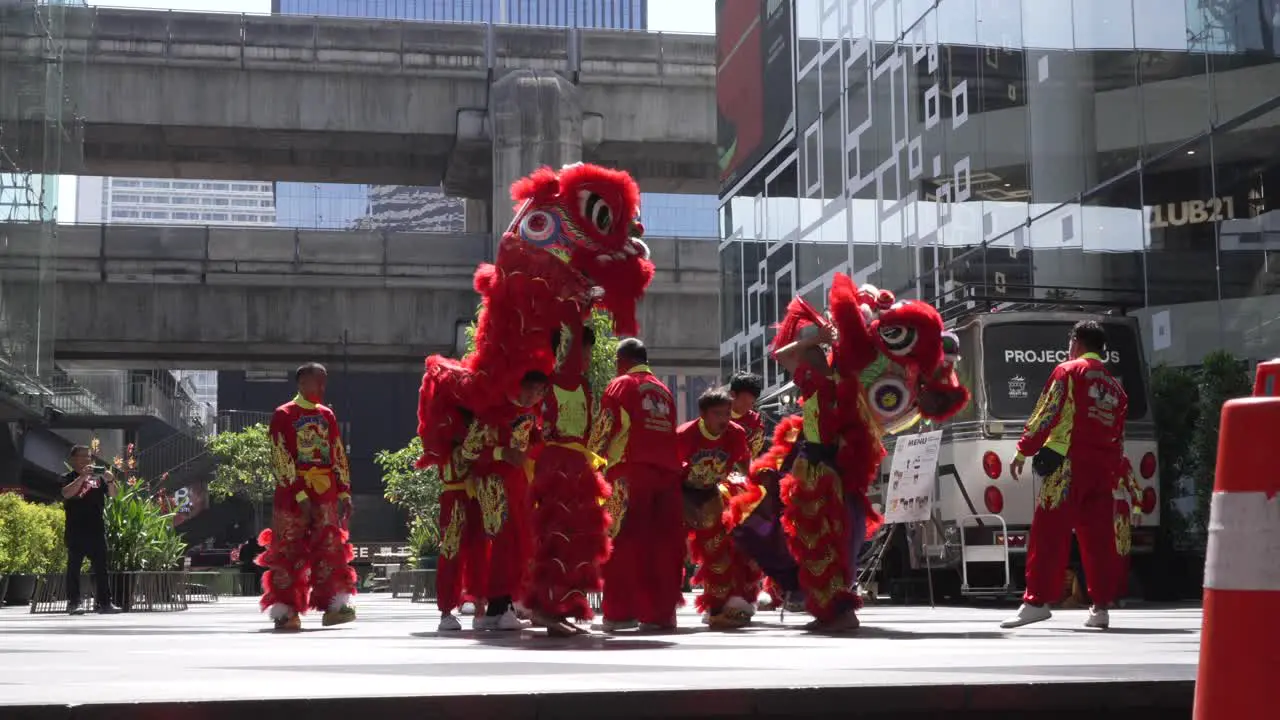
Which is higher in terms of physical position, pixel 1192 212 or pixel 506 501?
pixel 1192 212

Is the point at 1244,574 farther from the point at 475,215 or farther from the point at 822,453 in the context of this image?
the point at 475,215

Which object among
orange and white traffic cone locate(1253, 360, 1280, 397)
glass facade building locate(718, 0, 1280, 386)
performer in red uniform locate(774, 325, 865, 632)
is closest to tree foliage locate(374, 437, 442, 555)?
glass facade building locate(718, 0, 1280, 386)

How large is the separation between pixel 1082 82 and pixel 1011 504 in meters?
6.09

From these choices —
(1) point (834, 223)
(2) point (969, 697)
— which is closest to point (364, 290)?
(1) point (834, 223)

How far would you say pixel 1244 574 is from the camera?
3.78 m

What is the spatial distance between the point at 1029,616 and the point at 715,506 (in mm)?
1974

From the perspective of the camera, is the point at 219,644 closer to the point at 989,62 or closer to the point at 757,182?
the point at 989,62

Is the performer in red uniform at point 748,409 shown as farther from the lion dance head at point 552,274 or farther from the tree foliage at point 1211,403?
the tree foliage at point 1211,403

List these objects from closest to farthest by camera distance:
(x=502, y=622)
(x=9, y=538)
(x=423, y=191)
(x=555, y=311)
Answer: (x=555, y=311) < (x=502, y=622) < (x=9, y=538) < (x=423, y=191)

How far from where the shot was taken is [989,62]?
828 inches

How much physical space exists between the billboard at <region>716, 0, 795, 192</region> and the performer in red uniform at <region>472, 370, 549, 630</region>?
1943cm

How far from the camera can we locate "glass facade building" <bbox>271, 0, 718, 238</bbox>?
15150 cm

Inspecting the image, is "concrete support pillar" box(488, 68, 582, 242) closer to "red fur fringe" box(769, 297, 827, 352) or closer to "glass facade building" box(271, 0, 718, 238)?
"red fur fringe" box(769, 297, 827, 352)

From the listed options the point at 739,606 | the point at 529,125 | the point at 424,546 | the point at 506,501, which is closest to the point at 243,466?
the point at 529,125
